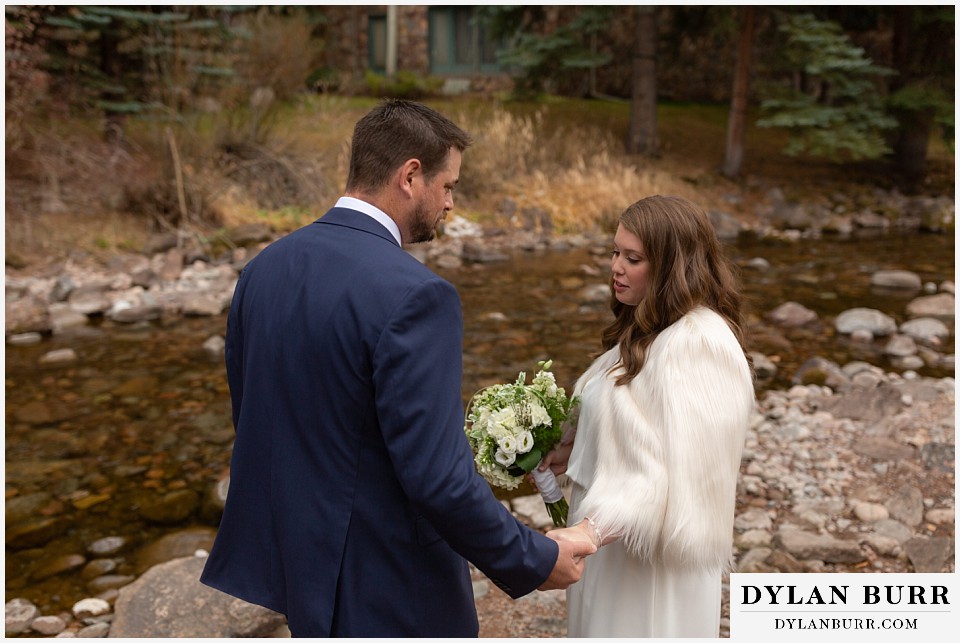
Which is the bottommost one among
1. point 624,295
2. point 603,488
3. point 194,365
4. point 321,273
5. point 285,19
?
point 194,365

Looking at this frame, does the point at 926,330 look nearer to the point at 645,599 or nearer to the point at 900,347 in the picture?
the point at 900,347

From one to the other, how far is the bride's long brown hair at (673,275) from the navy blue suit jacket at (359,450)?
2.49ft

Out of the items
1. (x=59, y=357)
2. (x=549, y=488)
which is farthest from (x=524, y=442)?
(x=59, y=357)

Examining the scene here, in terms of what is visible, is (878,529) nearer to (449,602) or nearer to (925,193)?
(449,602)

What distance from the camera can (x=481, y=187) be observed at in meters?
16.3

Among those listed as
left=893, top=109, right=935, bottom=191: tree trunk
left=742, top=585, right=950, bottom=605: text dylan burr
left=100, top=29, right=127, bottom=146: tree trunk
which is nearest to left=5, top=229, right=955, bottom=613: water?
left=742, top=585, right=950, bottom=605: text dylan burr

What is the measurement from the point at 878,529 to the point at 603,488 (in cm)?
322

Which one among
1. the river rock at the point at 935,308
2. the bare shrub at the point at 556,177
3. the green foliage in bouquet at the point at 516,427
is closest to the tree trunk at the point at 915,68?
the bare shrub at the point at 556,177

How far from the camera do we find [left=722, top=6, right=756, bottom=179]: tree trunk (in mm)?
17641

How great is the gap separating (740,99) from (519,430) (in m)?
16.7

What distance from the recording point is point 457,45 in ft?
80.8

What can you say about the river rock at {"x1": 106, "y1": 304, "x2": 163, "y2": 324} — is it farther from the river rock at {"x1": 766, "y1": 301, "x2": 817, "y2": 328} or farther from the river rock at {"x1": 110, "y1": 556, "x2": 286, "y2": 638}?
the river rock at {"x1": 766, "y1": 301, "x2": 817, "y2": 328}

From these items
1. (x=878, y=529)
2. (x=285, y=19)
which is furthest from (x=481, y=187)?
(x=878, y=529)

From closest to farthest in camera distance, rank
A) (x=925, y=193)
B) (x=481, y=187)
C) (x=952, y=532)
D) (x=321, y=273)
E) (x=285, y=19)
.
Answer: (x=321, y=273)
(x=952, y=532)
(x=481, y=187)
(x=925, y=193)
(x=285, y=19)
